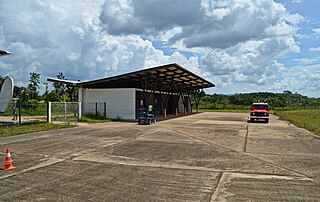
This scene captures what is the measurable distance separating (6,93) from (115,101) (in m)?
11.8

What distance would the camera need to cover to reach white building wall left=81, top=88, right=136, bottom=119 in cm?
2992

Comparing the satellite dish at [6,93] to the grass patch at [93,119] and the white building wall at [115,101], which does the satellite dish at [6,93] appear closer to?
the grass patch at [93,119]

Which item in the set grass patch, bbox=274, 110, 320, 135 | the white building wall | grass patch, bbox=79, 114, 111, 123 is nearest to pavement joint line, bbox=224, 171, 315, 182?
grass patch, bbox=274, 110, 320, 135

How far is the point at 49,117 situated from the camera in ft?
75.5

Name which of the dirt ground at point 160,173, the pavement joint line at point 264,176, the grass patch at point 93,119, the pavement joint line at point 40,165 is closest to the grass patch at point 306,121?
the dirt ground at point 160,173

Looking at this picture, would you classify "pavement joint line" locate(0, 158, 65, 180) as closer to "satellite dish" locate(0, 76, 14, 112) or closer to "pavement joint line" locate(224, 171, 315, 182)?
"pavement joint line" locate(224, 171, 315, 182)

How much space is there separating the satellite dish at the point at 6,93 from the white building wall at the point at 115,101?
10.5 meters

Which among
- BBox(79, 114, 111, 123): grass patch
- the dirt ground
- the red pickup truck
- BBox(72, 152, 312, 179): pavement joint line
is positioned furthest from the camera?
the red pickup truck

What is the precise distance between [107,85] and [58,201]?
26.0m

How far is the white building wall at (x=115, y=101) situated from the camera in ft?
98.2

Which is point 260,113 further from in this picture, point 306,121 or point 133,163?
point 133,163

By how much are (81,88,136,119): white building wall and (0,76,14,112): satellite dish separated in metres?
10.5

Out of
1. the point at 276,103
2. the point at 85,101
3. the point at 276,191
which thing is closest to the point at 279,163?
the point at 276,191

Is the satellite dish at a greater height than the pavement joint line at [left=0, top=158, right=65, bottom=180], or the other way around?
the satellite dish
